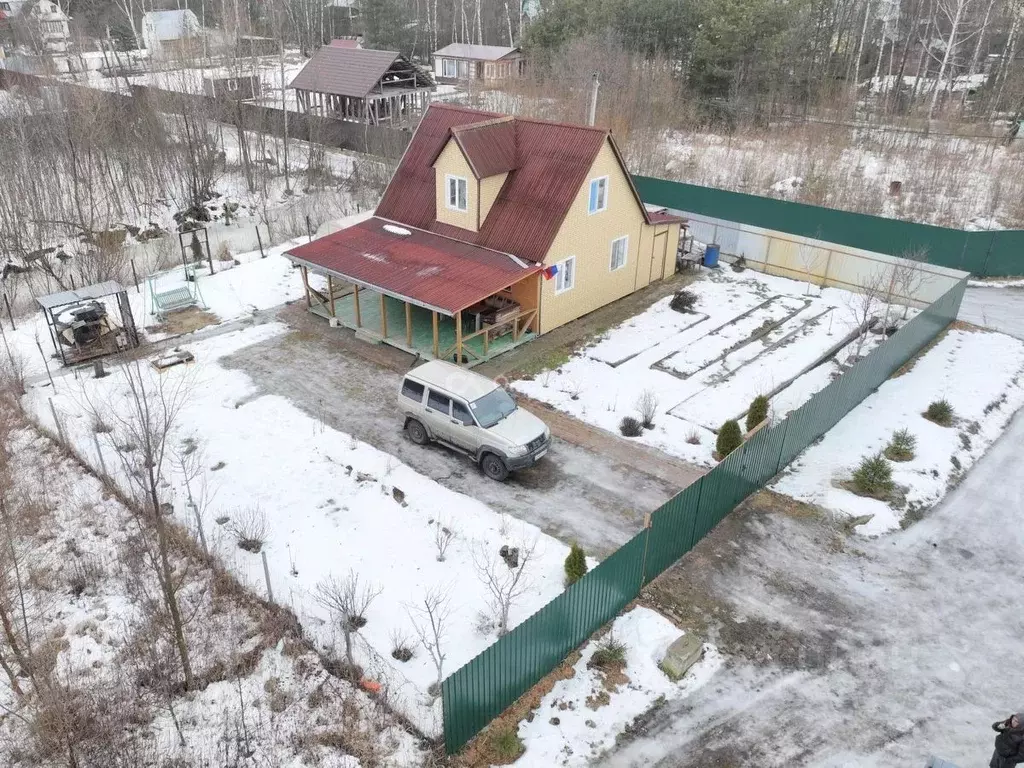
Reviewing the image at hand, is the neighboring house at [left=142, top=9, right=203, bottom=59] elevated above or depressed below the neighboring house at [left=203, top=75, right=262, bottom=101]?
above

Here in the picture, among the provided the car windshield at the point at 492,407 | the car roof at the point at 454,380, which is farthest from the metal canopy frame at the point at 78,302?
the car windshield at the point at 492,407

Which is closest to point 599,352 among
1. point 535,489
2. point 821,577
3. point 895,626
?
point 535,489

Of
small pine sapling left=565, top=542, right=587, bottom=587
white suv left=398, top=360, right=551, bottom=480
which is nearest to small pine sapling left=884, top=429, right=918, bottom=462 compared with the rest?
white suv left=398, top=360, right=551, bottom=480

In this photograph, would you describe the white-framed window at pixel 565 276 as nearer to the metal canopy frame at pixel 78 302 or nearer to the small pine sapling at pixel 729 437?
the small pine sapling at pixel 729 437

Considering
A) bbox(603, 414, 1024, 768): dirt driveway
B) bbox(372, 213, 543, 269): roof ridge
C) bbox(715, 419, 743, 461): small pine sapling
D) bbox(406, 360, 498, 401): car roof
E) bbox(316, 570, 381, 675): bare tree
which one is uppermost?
bbox(372, 213, 543, 269): roof ridge

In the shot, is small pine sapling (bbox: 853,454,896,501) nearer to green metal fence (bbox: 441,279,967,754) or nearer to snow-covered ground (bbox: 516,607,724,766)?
green metal fence (bbox: 441,279,967,754)

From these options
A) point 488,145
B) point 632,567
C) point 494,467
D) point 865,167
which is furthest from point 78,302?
point 865,167

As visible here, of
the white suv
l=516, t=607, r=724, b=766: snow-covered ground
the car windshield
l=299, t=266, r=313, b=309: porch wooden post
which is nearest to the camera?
l=516, t=607, r=724, b=766: snow-covered ground
